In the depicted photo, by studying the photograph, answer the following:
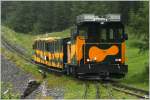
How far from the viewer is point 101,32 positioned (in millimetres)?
26938

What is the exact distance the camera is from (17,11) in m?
118

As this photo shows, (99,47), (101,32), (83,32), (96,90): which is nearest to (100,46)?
(99,47)

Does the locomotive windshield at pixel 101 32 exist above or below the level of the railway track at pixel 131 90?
above

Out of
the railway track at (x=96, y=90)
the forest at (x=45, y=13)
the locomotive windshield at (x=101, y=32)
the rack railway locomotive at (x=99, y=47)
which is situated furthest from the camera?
the forest at (x=45, y=13)

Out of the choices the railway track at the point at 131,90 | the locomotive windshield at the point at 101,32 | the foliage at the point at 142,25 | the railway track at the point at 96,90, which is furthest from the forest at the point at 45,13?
the railway track at the point at 131,90

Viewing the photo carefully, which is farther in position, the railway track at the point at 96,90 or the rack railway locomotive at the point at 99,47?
the rack railway locomotive at the point at 99,47

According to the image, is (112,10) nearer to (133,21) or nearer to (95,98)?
(133,21)

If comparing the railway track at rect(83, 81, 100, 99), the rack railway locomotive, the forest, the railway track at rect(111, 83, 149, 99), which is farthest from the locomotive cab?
the forest

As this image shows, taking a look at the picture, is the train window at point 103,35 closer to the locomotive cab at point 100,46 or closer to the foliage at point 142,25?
the locomotive cab at point 100,46

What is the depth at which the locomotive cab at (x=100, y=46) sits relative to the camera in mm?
26688

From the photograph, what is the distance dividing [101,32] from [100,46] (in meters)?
0.69

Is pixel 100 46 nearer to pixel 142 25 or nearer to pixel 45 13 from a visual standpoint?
pixel 142 25

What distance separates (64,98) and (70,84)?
16.6 feet

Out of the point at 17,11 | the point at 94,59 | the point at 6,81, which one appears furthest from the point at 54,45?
the point at 17,11
